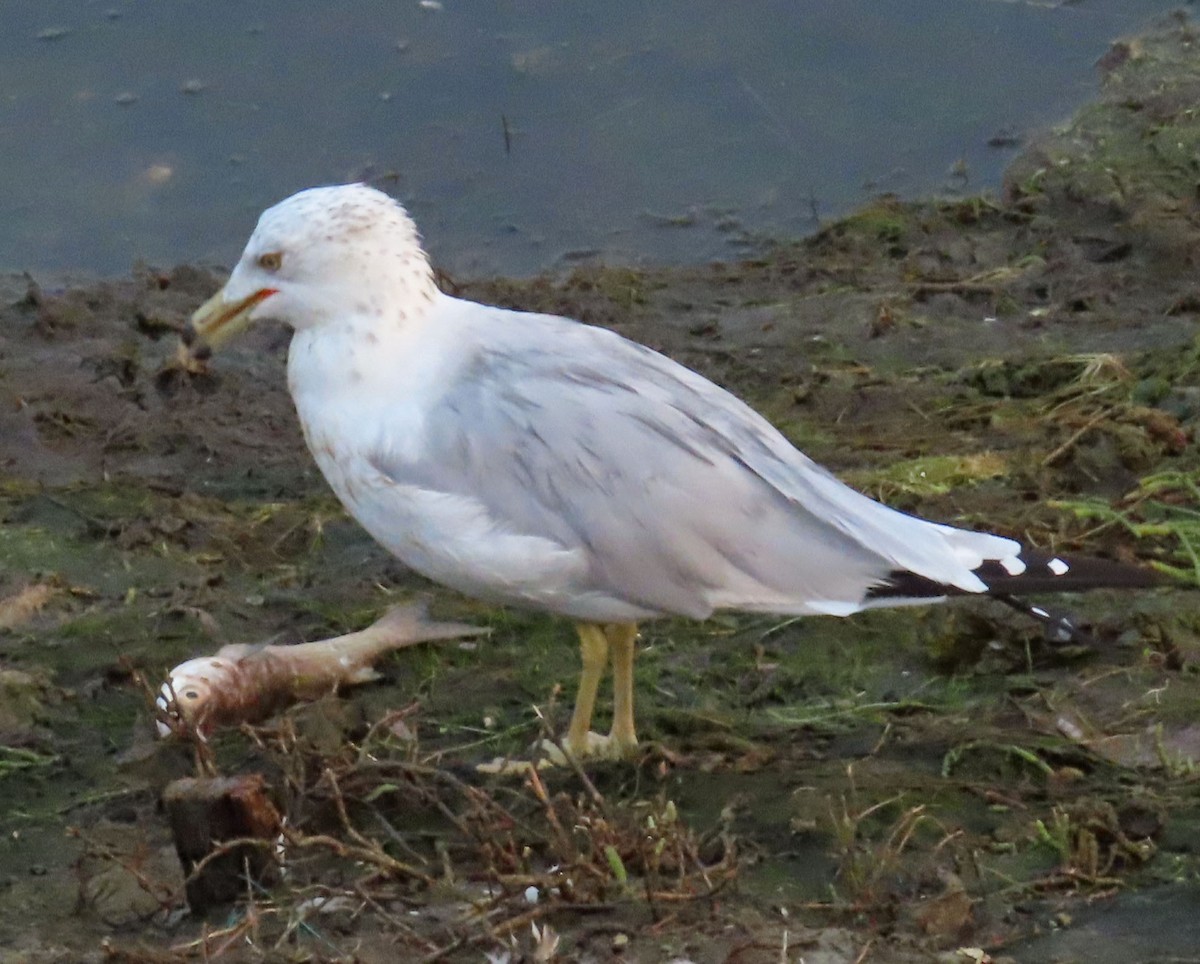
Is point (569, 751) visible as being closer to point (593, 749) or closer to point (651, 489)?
point (593, 749)

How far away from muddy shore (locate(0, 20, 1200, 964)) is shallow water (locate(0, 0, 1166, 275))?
1011 millimetres

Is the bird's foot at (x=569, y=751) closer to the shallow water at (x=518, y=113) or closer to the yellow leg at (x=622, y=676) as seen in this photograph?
the yellow leg at (x=622, y=676)

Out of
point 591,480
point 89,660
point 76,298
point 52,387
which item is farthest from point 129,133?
point 591,480

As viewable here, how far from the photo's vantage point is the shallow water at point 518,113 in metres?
9.55

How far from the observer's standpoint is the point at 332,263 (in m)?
4.55

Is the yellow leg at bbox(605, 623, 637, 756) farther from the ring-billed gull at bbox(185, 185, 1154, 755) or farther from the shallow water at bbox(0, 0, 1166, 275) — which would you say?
the shallow water at bbox(0, 0, 1166, 275)

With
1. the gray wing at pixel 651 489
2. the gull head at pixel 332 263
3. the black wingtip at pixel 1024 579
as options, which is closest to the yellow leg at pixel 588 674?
the gray wing at pixel 651 489

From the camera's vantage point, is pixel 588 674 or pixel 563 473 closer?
pixel 563 473

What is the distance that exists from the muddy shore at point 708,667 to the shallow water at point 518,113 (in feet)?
3.32

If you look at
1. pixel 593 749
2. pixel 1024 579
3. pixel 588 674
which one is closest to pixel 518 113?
pixel 588 674

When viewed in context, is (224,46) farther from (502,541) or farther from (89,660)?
(502,541)

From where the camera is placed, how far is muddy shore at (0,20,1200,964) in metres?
3.54

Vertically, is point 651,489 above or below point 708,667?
above

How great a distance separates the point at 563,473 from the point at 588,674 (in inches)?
25.6
